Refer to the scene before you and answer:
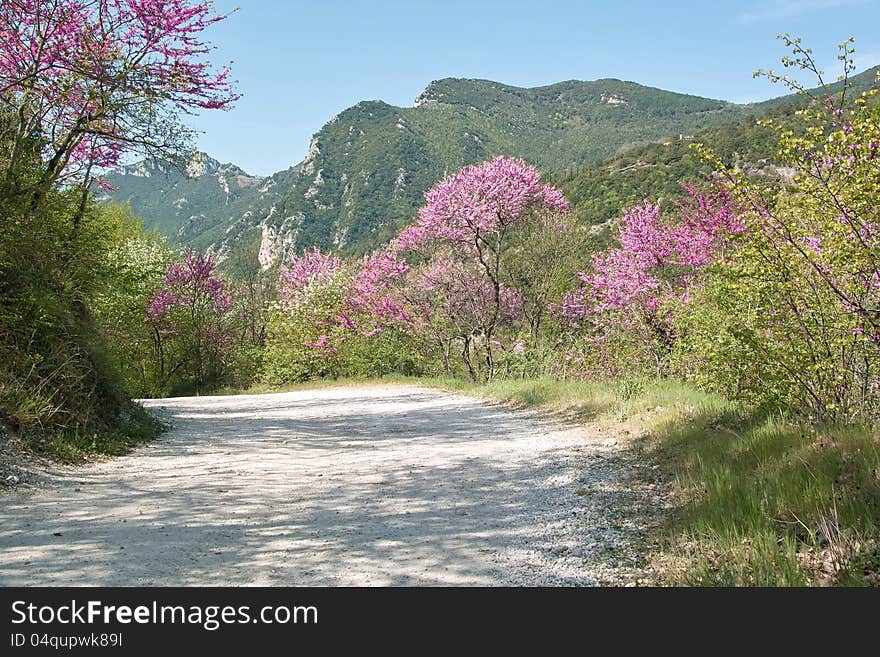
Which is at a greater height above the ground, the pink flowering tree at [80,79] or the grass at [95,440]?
the pink flowering tree at [80,79]

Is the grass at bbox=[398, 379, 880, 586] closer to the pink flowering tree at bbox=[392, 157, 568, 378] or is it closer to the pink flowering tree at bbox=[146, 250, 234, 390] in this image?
the pink flowering tree at bbox=[392, 157, 568, 378]

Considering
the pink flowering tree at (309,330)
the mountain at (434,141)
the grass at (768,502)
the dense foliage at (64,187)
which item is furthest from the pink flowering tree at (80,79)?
the mountain at (434,141)

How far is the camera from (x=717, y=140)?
160 feet

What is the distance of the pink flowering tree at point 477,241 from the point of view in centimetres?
1766

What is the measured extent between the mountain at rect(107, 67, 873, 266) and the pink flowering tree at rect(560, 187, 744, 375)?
5590cm

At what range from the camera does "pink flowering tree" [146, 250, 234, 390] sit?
28562 millimetres

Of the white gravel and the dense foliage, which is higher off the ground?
the dense foliage

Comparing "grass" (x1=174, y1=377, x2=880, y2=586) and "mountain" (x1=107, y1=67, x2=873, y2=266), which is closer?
"grass" (x1=174, y1=377, x2=880, y2=586)

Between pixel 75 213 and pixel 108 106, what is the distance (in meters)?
2.63

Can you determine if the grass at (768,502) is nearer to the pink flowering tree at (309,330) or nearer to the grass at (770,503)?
the grass at (770,503)

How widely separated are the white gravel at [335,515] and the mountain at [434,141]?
64.4m

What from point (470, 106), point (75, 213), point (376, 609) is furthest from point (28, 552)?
point (470, 106)

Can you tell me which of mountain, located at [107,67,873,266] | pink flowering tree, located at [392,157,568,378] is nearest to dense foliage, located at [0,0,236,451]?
pink flowering tree, located at [392,157,568,378]

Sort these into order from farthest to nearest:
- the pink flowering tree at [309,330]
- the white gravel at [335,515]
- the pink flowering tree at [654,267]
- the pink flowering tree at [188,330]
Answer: the pink flowering tree at [188,330] → the pink flowering tree at [309,330] → the pink flowering tree at [654,267] → the white gravel at [335,515]
